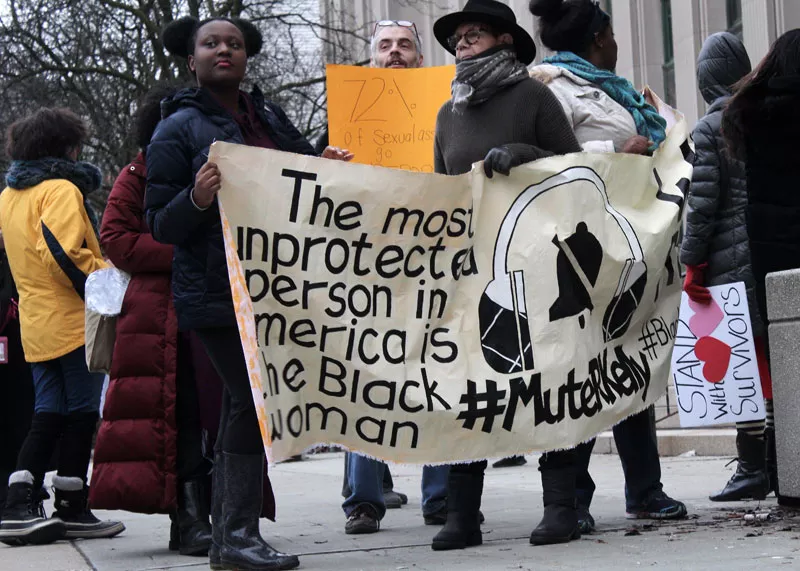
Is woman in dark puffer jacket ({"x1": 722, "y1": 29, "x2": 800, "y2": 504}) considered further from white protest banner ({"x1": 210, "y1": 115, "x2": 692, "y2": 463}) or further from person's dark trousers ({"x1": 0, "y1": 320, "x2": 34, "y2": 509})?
person's dark trousers ({"x1": 0, "y1": 320, "x2": 34, "y2": 509})

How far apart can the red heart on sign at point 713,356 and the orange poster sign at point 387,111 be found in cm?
163

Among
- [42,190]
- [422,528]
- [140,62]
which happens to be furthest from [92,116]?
[422,528]

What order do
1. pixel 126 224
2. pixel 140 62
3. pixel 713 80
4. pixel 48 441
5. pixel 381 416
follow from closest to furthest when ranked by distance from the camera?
pixel 381 416 < pixel 126 224 < pixel 48 441 < pixel 713 80 < pixel 140 62

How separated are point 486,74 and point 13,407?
3.53 m

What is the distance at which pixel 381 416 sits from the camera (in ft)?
16.0

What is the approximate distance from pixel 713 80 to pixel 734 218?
0.78 m

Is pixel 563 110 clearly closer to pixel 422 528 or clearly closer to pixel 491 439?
pixel 491 439

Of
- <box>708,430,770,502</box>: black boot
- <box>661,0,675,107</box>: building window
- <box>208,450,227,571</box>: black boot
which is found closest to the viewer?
<box>208,450,227,571</box>: black boot

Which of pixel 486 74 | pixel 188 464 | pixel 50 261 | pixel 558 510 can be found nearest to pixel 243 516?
pixel 188 464

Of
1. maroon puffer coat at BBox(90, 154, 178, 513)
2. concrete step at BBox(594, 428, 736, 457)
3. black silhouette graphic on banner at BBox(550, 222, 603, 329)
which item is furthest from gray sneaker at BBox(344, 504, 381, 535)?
concrete step at BBox(594, 428, 736, 457)

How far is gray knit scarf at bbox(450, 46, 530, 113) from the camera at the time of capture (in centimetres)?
521

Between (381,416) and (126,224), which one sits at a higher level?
(126,224)

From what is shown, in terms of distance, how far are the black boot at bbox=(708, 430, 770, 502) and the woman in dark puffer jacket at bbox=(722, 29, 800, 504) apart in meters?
1.23

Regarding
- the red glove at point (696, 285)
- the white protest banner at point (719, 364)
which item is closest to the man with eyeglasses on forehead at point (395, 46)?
the red glove at point (696, 285)
